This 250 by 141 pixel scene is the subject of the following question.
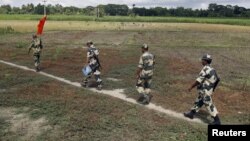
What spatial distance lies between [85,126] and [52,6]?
157 metres

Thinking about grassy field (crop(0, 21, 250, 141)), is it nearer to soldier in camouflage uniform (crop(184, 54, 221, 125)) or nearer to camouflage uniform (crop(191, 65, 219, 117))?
soldier in camouflage uniform (crop(184, 54, 221, 125))

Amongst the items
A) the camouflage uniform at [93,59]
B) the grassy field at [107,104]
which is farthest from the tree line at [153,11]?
the camouflage uniform at [93,59]

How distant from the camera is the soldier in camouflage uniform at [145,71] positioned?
14094mm

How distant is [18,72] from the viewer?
2170cm

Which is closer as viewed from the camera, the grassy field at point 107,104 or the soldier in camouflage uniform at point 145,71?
the grassy field at point 107,104

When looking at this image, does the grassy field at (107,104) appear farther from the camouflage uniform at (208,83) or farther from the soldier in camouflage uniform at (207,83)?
the camouflage uniform at (208,83)

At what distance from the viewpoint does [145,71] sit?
14266 mm

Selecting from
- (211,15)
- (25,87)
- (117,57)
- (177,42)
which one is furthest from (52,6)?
(25,87)

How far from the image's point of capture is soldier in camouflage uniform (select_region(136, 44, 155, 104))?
1409 centimetres

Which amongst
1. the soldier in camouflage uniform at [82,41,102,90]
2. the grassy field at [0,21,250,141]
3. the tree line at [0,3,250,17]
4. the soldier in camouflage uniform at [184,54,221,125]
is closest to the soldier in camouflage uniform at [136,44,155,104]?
the grassy field at [0,21,250,141]

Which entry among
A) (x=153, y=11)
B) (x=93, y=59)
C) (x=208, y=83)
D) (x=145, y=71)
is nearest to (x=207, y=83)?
(x=208, y=83)

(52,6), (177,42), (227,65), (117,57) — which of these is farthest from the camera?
(52,6)

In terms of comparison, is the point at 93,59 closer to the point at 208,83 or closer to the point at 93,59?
the point at 93,59

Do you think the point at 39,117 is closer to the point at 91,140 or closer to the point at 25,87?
the point at 91,140
